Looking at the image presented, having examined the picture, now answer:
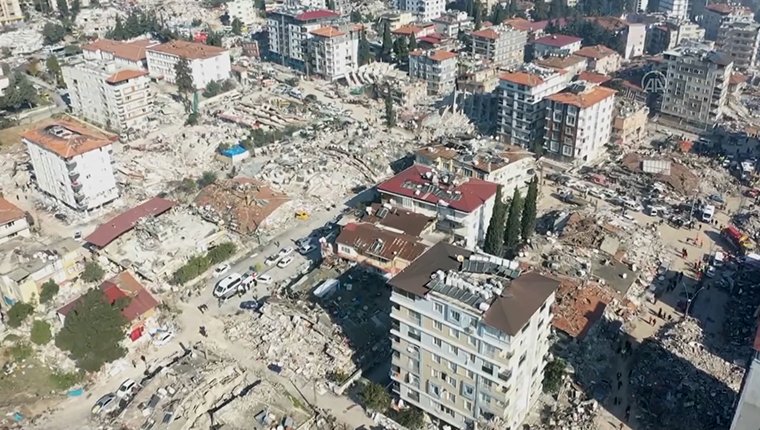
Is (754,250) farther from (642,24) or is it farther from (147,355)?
(642,24)

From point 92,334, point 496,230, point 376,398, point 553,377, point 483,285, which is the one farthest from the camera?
point 496,230

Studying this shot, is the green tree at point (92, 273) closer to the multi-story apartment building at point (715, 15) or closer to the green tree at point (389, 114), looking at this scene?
the green tree at point (389, 114)

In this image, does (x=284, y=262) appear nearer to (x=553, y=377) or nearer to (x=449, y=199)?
(x=449, y=199)

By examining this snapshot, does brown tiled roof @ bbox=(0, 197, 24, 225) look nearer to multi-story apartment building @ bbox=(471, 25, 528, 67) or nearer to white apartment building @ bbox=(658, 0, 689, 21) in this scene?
multi-story apartment building @ bbox=(471, 25, 528, 67)

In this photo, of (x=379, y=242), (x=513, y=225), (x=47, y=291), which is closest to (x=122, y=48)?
(x=47, y=291)

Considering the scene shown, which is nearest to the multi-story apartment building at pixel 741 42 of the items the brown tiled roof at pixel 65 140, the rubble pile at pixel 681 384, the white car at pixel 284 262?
the rubble pile at pixel 681 384

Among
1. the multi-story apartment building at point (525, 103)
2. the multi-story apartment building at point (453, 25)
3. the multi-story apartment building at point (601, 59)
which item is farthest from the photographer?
the multi-story apartment building at point (453, 25)
